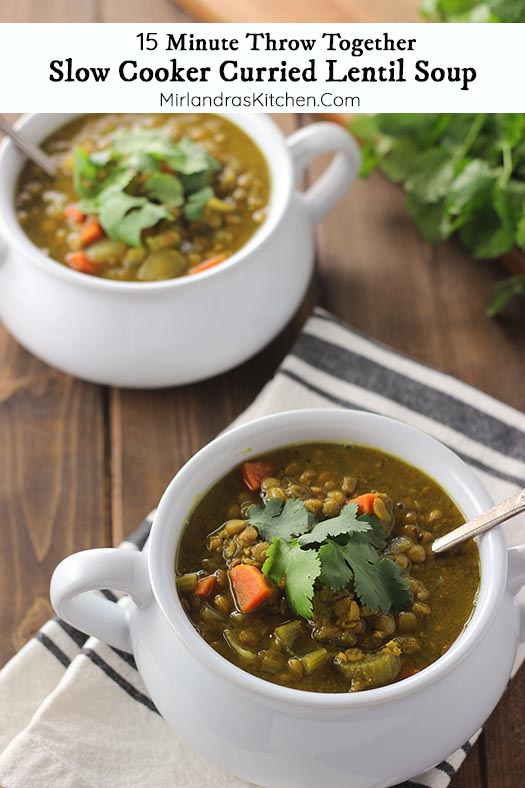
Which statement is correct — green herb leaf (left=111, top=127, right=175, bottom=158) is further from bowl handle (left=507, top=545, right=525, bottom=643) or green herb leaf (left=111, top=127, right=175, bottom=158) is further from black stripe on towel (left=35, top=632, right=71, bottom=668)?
bowl handle (left=507, top=545, right=525, bottom=643)

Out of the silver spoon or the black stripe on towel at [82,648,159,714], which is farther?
the silver spoon

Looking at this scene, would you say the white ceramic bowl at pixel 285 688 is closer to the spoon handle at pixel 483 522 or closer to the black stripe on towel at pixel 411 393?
the spoon handle at pixel 483 522

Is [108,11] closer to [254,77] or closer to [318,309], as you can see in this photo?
[254,77]

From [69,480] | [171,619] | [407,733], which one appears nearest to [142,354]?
[69,480]

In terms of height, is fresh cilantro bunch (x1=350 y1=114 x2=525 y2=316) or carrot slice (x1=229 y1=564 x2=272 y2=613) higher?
carrot slice (x1=229 y1=564 x2=272 y2=613)

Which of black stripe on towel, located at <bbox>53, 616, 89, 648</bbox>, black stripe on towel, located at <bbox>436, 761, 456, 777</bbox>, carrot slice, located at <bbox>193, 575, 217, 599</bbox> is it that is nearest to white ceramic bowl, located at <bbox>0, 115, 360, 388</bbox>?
black stripe on towel, located at <bbox>53, 616, 89, 648</bbox>

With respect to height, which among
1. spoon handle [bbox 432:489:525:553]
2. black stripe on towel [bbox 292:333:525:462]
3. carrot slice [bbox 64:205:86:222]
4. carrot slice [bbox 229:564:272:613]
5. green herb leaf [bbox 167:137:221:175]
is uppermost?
carrot slice [bbox 64:205:86:222]
